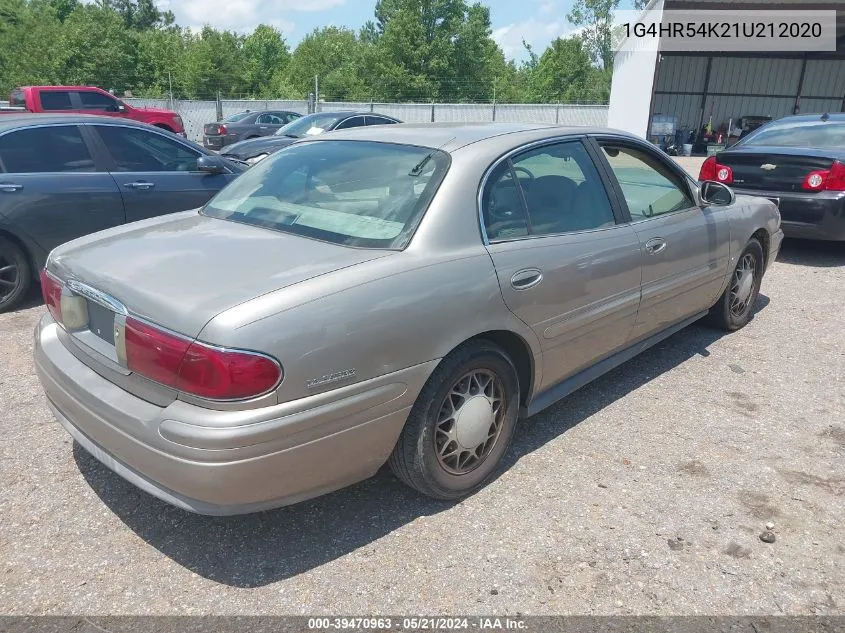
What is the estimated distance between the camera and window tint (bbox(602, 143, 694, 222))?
3768mm

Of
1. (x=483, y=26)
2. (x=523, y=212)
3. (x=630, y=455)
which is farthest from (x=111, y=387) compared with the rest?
(x=483, y=26)

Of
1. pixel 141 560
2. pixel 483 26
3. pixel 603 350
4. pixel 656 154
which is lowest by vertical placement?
pixel 141 560

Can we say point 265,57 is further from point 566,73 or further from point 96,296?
point 96,296

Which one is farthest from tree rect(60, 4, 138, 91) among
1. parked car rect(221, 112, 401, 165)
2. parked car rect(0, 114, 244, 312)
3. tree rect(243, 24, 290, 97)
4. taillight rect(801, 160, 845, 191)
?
taillight rect(801, 160, 845, 191)

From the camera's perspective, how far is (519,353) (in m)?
3.07

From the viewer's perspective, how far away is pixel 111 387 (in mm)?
2447

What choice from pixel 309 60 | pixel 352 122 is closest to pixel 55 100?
pixel 352 122

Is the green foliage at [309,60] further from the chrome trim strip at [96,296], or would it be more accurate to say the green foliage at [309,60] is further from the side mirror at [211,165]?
the chrome trim strip at [96,296]

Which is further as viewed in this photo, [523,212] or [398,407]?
[523,212]

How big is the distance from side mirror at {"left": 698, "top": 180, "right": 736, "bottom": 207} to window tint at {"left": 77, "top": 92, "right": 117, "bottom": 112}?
17.0 m

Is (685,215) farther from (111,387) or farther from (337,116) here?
(337,116)

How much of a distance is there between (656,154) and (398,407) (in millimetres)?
2570

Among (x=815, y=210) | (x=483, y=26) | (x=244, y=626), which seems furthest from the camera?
(x=483, y=26)

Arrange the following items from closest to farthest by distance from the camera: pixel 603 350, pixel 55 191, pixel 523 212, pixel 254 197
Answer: pixel 523 212, pixel 254 197, pixel 603 350, pixel 55 191
